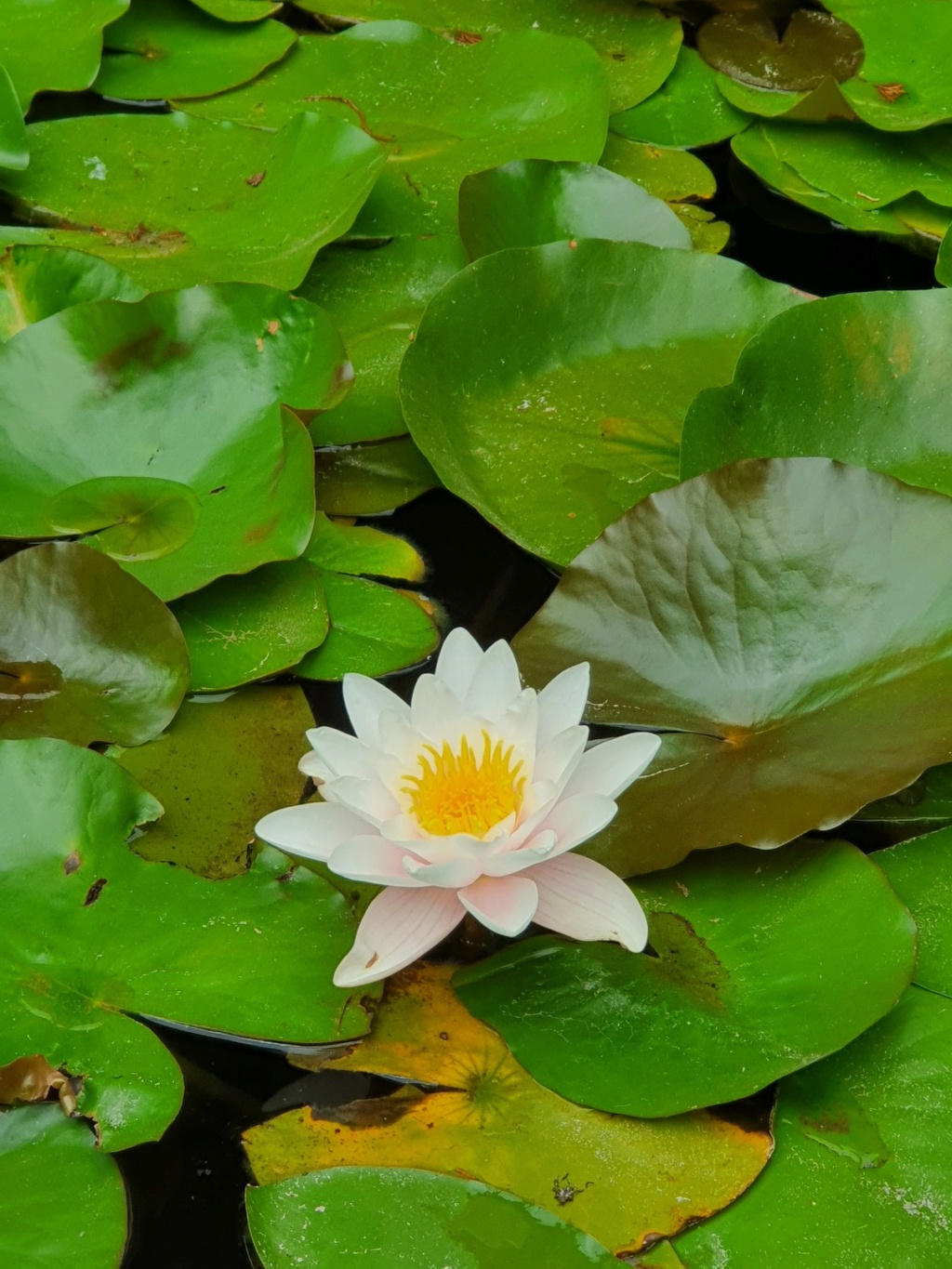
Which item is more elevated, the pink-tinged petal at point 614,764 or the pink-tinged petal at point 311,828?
the pink-tinged petal at point 614,764

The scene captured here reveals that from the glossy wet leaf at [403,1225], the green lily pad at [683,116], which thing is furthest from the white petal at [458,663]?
the green lily pad at [683,116]

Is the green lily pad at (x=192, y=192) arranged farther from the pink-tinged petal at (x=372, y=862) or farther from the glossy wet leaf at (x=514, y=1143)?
the glossy wet leaf at (x=514, y=1143)

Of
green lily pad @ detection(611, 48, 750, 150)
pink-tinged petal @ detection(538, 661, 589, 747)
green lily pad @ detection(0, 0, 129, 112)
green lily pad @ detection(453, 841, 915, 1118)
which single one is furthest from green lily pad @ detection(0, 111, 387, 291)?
green lily pad @ detection(453, 841, 915, 1118)

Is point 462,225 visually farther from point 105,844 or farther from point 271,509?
point 105,844

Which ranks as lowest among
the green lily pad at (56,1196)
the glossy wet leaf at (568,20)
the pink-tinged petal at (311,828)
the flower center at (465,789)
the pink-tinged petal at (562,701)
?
the green lily pad at (56,1196)

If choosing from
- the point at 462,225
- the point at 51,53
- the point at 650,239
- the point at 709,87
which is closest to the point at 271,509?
the point at 462,225
